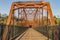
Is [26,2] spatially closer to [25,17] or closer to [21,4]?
[21,4]

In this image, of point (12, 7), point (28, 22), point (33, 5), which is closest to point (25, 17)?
point (28, 22)

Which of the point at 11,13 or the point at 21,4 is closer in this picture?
the point at 11,13

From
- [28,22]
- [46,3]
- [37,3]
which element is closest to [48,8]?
[46,3]

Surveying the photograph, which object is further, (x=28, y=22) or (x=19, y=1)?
(x=28, y=22)

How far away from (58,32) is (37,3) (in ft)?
72.7

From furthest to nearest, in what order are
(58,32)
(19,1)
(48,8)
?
(19,1) < (48,8) < (58,32)

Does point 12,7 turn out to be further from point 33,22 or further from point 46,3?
point 33,22

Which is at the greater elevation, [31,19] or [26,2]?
[26,2]

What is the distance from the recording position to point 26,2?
31922 millimetres

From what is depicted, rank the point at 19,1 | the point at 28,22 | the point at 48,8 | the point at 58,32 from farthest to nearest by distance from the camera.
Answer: the point at 28,22
the point at 19,1
the point at 48,8
the point at 58,32

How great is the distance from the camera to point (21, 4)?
31688mm

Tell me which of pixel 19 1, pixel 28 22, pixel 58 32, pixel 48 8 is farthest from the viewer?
pixel 28 22

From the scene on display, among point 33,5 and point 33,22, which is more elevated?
point 33,5

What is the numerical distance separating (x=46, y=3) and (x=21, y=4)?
17.7 ft
